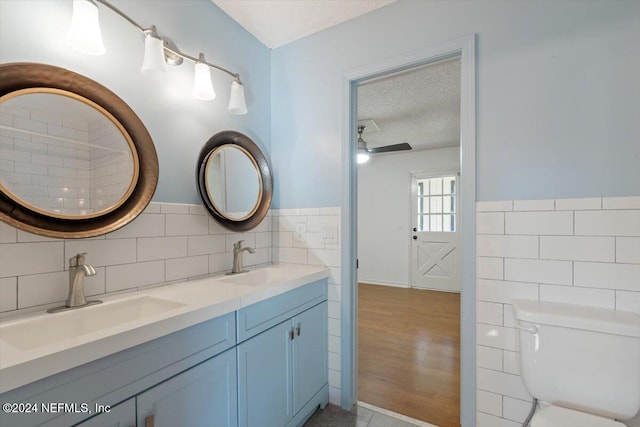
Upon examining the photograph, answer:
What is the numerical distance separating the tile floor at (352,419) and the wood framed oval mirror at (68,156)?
1585 millimetres

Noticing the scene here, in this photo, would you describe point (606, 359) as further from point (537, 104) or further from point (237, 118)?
point (237, 118)

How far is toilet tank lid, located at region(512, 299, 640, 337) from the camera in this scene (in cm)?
110

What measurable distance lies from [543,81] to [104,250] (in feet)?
7.19

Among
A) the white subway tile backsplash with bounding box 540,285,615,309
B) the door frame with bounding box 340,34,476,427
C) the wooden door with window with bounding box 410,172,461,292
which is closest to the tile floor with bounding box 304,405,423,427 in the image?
the door frame with bounding box 340,34,476,427

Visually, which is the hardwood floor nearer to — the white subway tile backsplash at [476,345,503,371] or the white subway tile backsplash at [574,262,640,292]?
the white subway tile backsplash at [476,345,503,371]

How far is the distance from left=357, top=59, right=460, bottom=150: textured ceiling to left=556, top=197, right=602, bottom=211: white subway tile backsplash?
3.21 feet

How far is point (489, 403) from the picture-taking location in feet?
4.78

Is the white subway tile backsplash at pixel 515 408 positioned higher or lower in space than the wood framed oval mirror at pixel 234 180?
lower

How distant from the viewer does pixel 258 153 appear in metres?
2.02

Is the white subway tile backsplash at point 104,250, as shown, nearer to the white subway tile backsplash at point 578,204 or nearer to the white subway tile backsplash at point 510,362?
the white subway tile backsplash at point 510,362

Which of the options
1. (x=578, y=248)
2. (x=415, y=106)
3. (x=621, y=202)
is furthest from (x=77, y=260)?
(x=415, y=106)

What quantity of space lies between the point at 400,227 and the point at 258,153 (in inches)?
149

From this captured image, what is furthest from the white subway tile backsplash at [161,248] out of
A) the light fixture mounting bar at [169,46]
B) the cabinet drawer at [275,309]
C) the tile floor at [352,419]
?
the tile floor at [352,419]

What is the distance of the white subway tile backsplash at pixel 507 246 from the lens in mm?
1385
